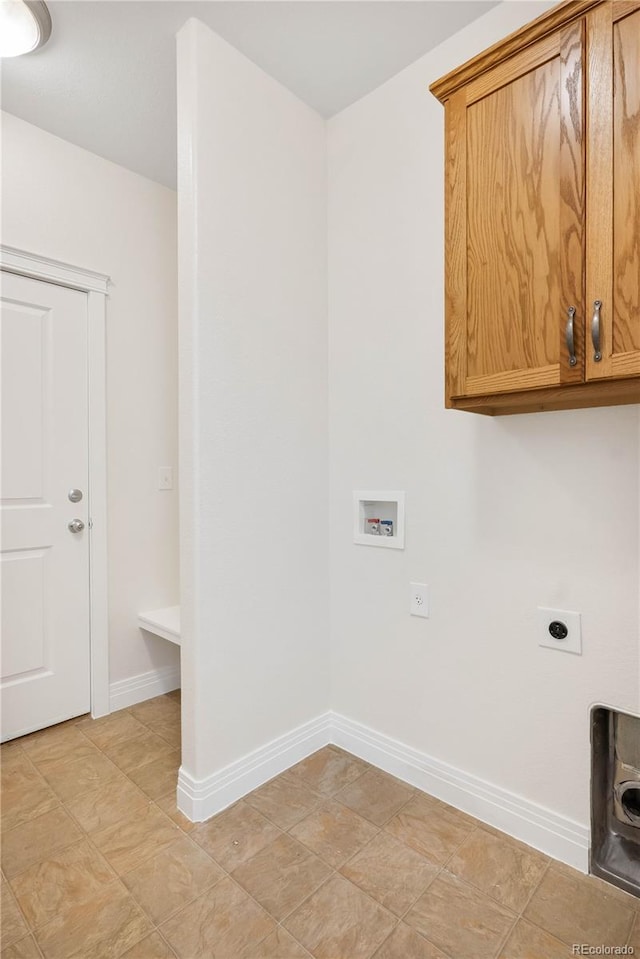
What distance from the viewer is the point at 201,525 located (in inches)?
67.7

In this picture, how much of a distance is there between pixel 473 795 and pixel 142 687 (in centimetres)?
169

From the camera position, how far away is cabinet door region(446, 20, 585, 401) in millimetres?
1228

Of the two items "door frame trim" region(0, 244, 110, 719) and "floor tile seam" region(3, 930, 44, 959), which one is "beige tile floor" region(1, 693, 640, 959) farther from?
"door frame trim" region(0, 244, 110, 719)

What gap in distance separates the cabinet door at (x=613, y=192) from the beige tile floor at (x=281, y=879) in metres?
1.41

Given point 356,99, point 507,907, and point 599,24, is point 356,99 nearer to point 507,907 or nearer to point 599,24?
point 599,24

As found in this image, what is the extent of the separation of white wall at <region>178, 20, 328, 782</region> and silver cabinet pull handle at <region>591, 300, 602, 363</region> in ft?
3.73

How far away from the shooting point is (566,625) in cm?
152

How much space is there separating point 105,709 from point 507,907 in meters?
1.89

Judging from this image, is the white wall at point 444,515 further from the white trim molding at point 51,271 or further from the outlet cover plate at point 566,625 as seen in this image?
the white trim molding at point 51,271

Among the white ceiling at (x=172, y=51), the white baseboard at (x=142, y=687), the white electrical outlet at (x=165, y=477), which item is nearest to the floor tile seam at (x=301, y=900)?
the white baseboard at (x=142, y=687)

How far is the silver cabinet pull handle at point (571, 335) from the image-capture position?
1215mm

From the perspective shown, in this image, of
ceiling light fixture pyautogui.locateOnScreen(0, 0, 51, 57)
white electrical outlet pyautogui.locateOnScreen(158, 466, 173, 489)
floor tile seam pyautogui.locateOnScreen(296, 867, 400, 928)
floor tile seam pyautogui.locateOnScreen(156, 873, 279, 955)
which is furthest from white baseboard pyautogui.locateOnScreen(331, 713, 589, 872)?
ceiling light fixture pyautogui.locateOnScreen(0, 0, 51, 57)

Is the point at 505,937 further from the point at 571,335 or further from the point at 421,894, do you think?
the point at 571,335

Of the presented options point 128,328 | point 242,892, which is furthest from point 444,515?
point 128,328
